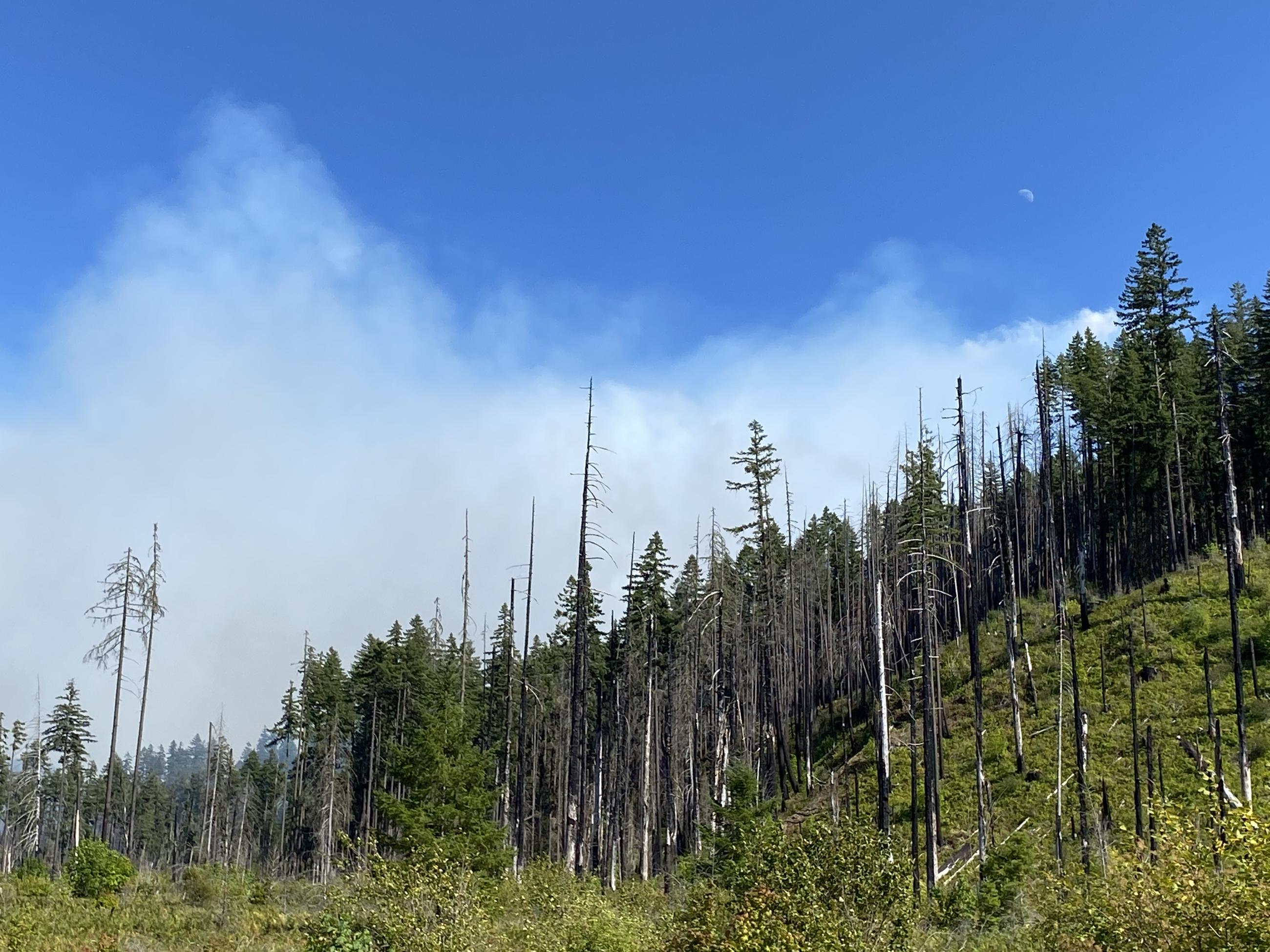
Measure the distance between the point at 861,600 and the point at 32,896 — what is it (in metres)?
42.5

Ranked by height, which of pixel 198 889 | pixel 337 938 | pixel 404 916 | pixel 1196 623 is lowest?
pixel 198 889

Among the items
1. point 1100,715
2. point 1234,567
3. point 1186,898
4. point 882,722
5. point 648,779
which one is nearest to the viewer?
point 1186,898

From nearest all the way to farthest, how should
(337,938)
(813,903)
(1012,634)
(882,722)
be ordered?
(813,903) → (337,938) → (882,722) → (1012,634)

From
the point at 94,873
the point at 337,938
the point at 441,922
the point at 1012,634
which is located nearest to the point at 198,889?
the point at 94,873

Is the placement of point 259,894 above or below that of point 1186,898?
below

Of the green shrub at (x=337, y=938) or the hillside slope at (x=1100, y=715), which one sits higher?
the hillside slope at (x=1100, y=715)

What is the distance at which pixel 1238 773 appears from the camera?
107 feet

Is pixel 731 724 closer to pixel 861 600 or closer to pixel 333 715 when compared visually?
pixel 861 600

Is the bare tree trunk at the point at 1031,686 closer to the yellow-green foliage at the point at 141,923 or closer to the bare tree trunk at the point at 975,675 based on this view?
the bare tree trunk at the point at 975,675

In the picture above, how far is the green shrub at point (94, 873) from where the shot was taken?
98.8 feet

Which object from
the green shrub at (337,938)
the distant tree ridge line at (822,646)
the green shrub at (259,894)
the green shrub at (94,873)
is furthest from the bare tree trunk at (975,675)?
the green shrub at (94,873)

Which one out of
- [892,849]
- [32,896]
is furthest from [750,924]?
[32,896]

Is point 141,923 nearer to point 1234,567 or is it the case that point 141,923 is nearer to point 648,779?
point 648,779

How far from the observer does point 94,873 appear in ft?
99.9
